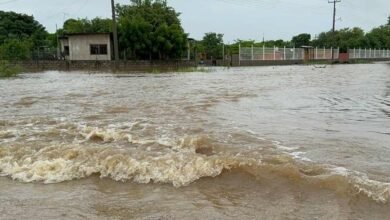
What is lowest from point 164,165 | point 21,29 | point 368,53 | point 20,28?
point 164,165

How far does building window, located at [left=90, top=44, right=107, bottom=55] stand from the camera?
3806 centimetres

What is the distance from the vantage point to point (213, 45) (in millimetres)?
53875

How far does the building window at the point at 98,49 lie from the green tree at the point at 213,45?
52.3 ft

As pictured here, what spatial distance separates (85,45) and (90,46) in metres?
0.45

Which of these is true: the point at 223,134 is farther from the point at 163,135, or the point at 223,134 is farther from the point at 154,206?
the point at 154,206

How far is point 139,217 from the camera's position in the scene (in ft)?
11.3

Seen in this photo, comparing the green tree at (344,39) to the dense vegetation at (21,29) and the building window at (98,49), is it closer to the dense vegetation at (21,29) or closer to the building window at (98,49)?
the building window at (98,49)

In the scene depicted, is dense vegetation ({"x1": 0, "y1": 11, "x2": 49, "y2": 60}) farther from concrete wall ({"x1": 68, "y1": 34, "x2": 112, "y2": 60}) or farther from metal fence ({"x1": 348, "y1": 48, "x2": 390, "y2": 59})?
metal fence ({"x1": 348, "y1": 48, "x2": 390, "y2": 59})

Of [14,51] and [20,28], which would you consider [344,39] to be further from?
[14,51]

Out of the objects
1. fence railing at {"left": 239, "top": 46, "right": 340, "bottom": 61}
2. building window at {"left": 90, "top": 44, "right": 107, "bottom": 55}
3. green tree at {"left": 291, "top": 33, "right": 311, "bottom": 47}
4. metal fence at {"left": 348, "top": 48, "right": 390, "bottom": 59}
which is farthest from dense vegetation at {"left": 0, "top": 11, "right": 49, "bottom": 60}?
metal fence at {"left": 348, "top": 48, "right": 390, "bottom": 59}

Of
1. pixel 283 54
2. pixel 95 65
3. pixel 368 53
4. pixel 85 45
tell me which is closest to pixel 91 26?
pixel 85 45

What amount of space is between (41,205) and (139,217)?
0.98 m

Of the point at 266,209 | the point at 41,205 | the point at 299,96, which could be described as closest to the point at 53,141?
the point at 41,205

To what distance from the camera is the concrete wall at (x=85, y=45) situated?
37844mm
